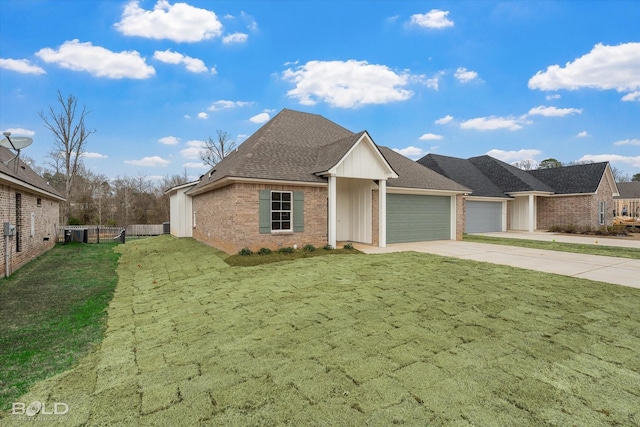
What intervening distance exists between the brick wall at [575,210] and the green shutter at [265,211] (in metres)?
23.6

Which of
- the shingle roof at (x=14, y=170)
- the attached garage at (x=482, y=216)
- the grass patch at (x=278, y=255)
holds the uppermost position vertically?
the shingle roof at (x=14, y=170)

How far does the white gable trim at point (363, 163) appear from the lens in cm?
1270

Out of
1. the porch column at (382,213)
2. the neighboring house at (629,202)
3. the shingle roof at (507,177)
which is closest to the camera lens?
the porch column at (382,213)

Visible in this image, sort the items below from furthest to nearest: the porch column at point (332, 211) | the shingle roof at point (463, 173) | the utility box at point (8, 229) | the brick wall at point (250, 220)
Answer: the shingle roof at point (463, 173)
the porch column at point (332, 211)
the brick wall at point (250, 220)
the utility box at point (8, 229)

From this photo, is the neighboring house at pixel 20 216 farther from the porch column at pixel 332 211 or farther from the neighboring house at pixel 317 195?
the porch column at pixel 332 211

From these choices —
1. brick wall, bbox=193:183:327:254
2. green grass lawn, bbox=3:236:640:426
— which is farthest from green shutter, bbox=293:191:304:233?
green grass lawn, bbox=3:236:640:426

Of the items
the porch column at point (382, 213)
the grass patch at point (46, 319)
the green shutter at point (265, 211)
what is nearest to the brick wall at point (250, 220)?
the green shutter at point (265, 211)

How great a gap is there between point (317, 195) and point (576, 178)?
24412 mm

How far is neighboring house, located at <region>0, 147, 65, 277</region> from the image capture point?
991 cm

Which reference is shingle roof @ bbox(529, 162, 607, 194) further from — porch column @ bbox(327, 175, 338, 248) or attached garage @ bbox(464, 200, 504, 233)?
porch column @ bbox(327, 175, 338, 248)

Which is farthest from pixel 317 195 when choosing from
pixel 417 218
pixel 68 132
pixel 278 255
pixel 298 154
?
pixel 68 132

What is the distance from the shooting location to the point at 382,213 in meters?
14.0

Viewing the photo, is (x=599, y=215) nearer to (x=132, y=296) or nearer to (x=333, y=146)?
(x=333, y=146)

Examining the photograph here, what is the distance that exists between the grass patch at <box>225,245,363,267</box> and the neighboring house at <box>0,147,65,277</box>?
6914 millimetres
